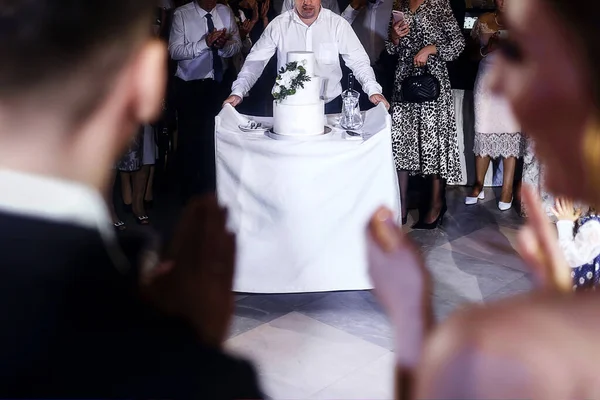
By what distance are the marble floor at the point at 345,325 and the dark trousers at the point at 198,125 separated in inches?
26.7

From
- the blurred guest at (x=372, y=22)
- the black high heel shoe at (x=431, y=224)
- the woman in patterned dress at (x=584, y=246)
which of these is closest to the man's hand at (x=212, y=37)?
the blurred guest at (x=372, y=22)

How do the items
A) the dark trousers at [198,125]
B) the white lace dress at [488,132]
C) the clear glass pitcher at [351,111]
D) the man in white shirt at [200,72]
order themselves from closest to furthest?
the clear glass pitcher at [351,111] < the dark trousers at [198,125] < the man in white shirt at [200,72] < the white lace dress at [488,132]

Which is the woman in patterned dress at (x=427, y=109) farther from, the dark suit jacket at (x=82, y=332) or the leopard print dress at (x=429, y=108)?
the dark suit jacket at (x=82, y=332)

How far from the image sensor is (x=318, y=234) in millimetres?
2301

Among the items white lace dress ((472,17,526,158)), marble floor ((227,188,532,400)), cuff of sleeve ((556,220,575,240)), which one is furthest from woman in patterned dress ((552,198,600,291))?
white lace dress ((472,17,526,158))

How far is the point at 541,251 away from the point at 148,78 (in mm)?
347

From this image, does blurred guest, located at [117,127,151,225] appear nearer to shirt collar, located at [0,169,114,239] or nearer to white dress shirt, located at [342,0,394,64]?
white dress shirt, located at [342,0,394,64]

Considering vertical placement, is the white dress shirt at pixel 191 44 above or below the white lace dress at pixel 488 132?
above

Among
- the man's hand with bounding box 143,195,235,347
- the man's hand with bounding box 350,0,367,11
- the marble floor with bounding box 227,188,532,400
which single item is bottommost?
the marble floor with bounding box 227,188,532,400

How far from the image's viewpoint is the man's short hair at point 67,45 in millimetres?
500

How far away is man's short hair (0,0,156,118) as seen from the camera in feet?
1.64

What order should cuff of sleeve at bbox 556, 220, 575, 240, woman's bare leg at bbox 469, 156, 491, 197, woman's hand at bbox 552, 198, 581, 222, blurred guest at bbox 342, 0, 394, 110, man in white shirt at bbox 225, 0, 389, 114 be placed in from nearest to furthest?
woman's hand at bbox 552, 198, 581, 222 < cuff of sleeve at bbox 556, 220, 575, 240 < man in white shirt at bbox 225, 0, 389, 114 < woman's bare leg at bbox 469, 156, 491, 197 < blurred guest at bbox 342, 0, 394, 110

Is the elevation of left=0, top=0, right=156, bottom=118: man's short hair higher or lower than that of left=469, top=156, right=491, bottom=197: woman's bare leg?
higher

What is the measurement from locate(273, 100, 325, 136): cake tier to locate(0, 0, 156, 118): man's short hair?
171cm
